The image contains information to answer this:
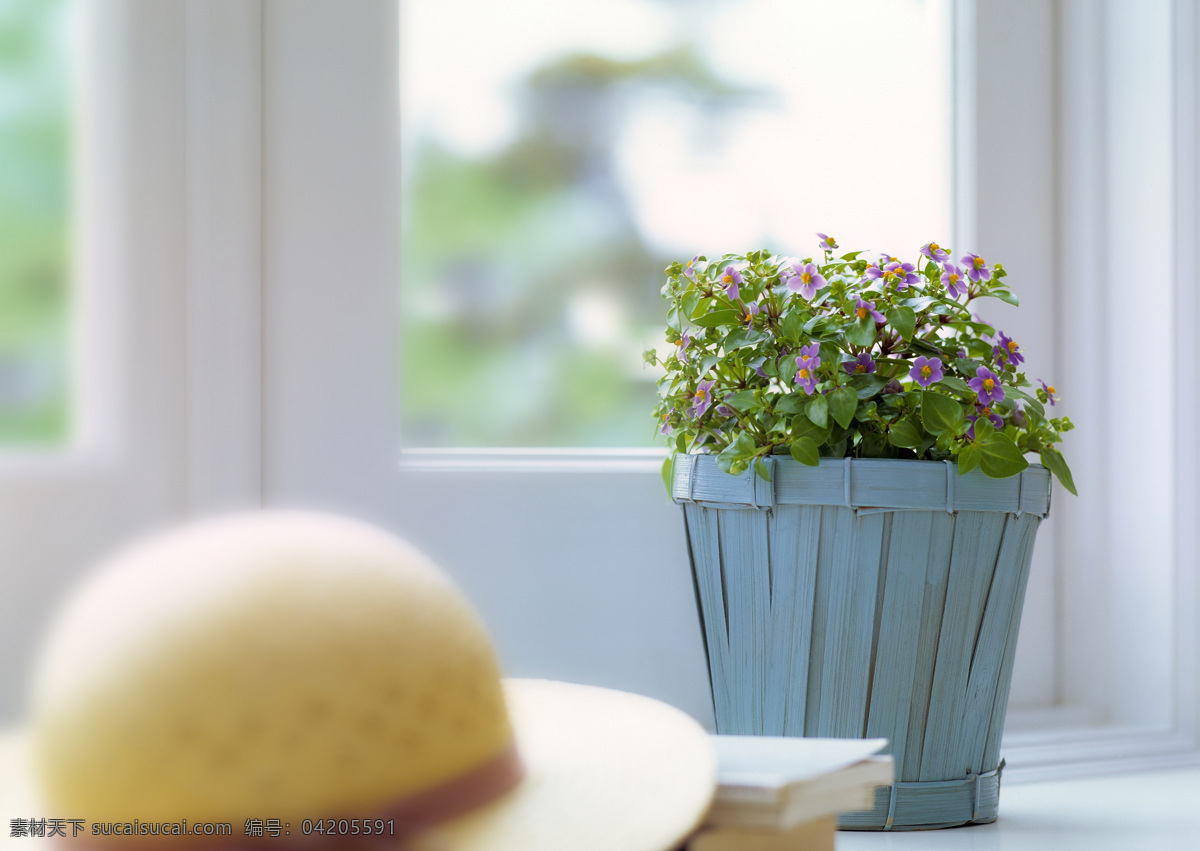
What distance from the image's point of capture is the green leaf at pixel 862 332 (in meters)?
0.82

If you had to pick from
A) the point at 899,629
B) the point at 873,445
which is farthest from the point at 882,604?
the point at 873,445

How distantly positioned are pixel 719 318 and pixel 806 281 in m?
0.08

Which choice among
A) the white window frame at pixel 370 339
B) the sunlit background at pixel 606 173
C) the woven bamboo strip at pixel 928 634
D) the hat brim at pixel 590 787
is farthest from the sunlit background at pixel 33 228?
the woven bamboo strip at pixel 928 634

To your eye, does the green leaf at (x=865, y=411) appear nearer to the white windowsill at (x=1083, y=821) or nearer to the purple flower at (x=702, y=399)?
the purple flower at (x=702, y=399)

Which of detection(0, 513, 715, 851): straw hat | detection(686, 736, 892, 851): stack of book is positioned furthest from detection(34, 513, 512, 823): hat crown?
detection(686, 736, 892, 851): stack of book

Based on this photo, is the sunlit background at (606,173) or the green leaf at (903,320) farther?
the sunlit background at (606,173)

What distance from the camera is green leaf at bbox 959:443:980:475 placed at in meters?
0.79

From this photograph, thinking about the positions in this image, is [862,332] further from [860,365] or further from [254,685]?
[254,685]

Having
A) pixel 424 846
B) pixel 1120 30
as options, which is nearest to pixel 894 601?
pixel 424 846

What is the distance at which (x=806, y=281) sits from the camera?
851 mm

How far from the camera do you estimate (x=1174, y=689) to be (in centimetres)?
120

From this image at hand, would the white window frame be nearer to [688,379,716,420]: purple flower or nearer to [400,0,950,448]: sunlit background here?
[400,0,950,448]: sunlit background

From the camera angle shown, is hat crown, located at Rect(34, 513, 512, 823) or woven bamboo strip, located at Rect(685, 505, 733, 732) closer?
hat crown, located at Rect(34, 513, 512, 823)

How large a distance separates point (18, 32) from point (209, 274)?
0.25 meters
